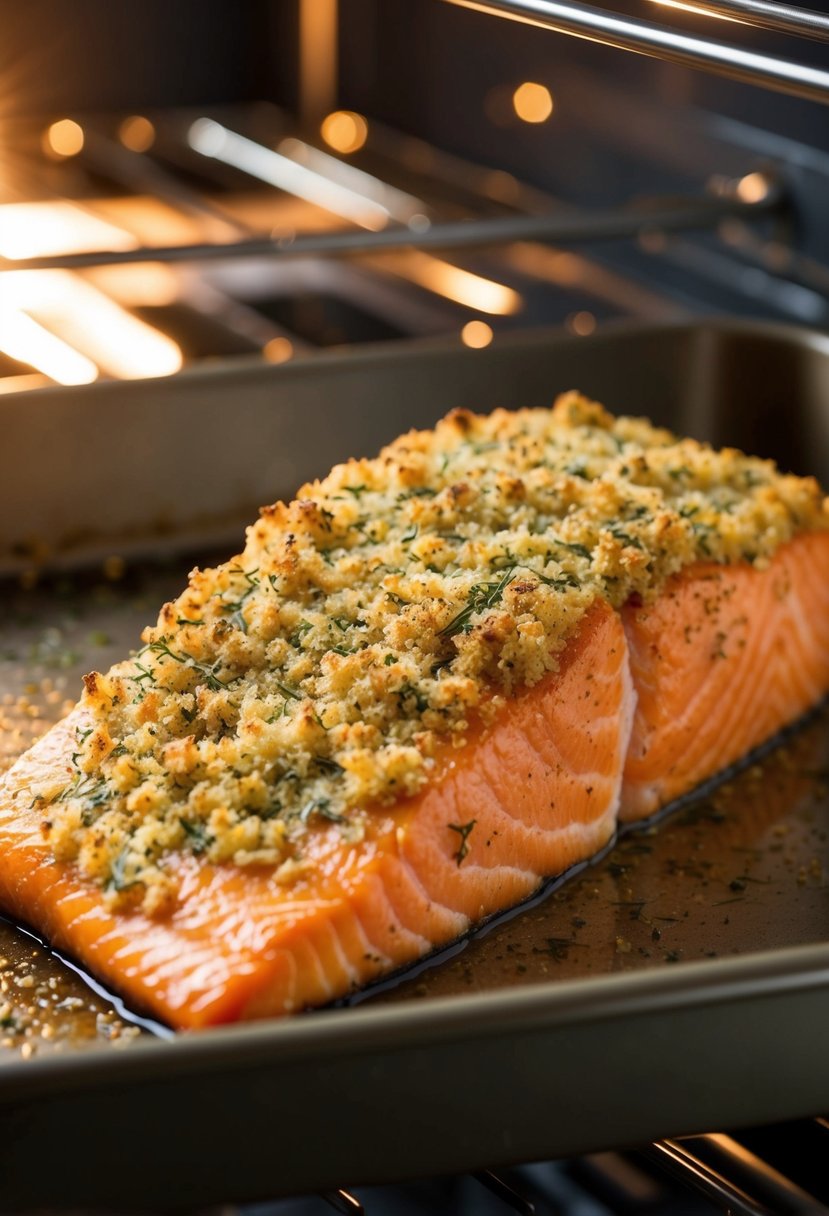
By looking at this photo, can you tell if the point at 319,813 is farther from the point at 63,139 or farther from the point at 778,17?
the point at 63,139

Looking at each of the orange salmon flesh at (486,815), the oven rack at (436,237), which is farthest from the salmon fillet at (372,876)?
the oven rack at (436,237)

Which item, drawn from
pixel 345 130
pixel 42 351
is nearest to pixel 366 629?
pixel 42 351

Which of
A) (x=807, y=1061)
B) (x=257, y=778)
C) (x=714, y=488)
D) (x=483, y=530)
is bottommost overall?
(x=807, y=1061)

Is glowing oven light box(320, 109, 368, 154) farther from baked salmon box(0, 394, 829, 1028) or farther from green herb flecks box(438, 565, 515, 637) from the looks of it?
green herb flecks box(438, 565, 515, 637)

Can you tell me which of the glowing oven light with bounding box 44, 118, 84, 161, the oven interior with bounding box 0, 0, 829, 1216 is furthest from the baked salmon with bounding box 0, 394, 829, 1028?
the glowing oven light with bounding box 44, 118, 84, 161

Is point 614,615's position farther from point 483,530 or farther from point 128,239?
point 128,239

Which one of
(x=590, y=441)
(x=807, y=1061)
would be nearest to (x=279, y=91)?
(x=590, y=441)
